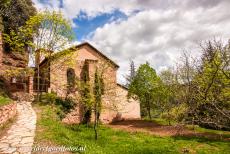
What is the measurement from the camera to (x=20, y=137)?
33.9 feet

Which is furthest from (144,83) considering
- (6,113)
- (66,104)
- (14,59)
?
(6,113)

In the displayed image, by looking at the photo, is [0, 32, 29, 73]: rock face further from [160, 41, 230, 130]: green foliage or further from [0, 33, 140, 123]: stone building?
[160, 41, 230, 130]: green foliage

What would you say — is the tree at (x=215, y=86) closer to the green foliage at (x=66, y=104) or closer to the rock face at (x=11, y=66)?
the green foliage at (x=66, y=104)

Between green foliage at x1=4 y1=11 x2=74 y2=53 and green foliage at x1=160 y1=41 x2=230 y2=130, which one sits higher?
green foliage at x1=4 y1=11 x2=74 y2=53

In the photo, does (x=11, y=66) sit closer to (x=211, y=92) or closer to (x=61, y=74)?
(x=61, y=74)

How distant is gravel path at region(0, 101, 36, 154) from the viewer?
28.8 ft

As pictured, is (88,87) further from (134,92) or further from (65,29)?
(134,92)

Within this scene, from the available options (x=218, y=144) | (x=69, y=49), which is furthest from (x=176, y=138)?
(x=69, y=49)

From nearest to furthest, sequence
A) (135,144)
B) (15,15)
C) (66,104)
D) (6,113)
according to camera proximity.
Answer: (6,113) < (135,144) < (66,104) < (15,15)

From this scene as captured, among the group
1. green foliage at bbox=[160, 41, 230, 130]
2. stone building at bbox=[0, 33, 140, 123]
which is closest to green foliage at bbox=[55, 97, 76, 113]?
stone building at bbox=[0, 33, 140, 123]

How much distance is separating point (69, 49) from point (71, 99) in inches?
225

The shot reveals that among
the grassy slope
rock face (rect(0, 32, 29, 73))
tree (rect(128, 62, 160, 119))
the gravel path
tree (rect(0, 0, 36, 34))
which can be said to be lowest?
the grassy slope

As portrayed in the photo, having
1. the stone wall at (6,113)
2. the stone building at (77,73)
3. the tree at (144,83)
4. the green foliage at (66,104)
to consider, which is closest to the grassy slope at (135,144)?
the stone wall at (6,113)

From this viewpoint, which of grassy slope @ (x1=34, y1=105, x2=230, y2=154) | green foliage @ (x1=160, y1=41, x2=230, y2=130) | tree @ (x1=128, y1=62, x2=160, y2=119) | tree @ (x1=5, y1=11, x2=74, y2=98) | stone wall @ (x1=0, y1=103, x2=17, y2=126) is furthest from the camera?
tree @ (x1=128, y1=62, x2=160, y2=119)
